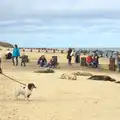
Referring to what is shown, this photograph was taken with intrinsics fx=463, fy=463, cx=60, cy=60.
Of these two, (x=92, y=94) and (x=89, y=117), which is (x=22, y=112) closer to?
(x=89, y=117)

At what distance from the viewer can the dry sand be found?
11.9m

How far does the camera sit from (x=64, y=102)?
1438cm

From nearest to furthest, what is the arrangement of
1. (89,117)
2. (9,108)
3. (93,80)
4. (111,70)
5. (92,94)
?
(89,117), (9,108), (92,94), (93,80), (111,70)

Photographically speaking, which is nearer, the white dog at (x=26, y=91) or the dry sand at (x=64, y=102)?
the dry sand at (x=64, y=102)

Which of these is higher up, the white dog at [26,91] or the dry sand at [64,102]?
the white dog at [26,91]

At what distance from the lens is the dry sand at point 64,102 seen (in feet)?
38.9

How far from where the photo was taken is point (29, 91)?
14.5 m

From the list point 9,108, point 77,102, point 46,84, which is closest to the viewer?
point 9,108

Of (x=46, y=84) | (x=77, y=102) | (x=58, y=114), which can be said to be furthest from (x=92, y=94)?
(x=58, y=114)

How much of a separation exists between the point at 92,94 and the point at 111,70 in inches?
633

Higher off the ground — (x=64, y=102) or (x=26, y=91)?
(x=26, y=91)

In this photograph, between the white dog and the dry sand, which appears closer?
the dry sand

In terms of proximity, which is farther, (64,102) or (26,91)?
(26,91)

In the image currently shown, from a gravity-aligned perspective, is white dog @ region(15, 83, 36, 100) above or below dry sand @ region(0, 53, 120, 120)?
above
